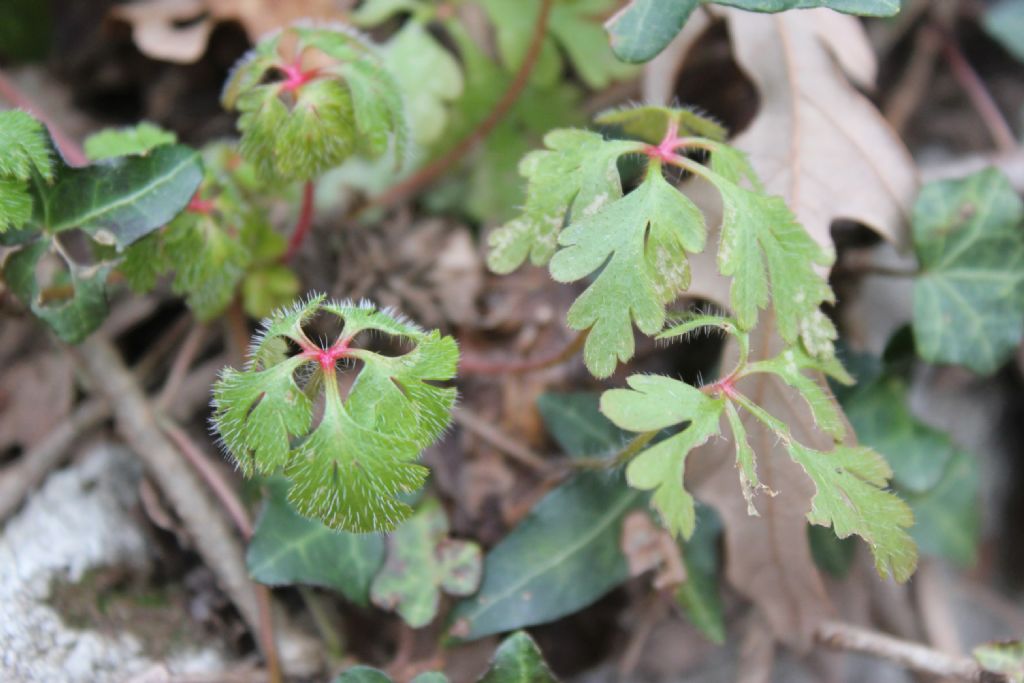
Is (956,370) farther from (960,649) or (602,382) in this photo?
(602,382)

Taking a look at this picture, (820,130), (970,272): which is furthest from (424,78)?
(970,272)

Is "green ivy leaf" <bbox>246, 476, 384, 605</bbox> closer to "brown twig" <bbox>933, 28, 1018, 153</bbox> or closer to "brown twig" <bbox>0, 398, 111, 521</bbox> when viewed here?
"brown twig" <bbox>0, 398, 111, 521</bbox>

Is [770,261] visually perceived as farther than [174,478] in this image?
No

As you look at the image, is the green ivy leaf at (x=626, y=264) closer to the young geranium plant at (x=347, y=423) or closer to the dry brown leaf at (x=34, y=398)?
the young geranium plant at (x=347, y=423)

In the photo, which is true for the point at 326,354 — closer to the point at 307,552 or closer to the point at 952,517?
the point at 307,552

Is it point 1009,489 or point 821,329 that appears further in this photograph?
point 1009,489

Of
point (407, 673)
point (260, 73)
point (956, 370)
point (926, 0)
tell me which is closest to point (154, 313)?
point (260, 73)

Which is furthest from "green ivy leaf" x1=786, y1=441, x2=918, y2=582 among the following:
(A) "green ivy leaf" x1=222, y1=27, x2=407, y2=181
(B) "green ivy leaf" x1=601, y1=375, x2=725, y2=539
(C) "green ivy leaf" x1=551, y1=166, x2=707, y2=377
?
(A) "green ivy leaf" x1=222, y1=27, x2=407, y2=181
